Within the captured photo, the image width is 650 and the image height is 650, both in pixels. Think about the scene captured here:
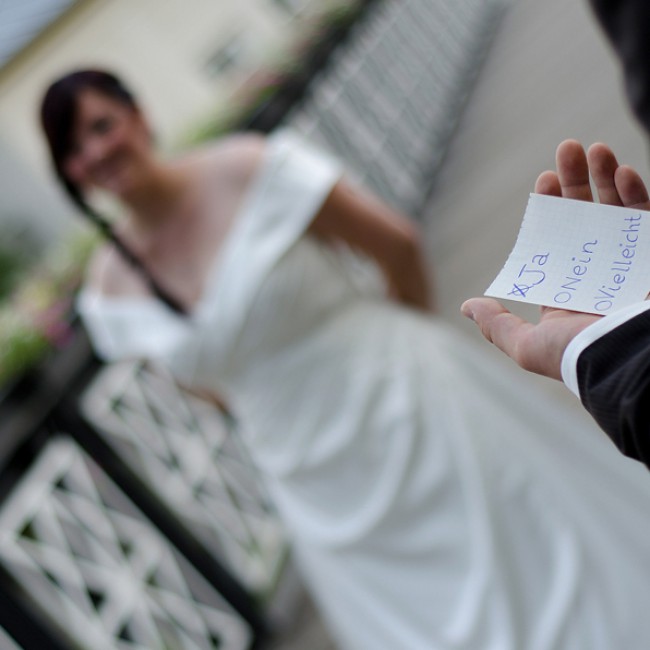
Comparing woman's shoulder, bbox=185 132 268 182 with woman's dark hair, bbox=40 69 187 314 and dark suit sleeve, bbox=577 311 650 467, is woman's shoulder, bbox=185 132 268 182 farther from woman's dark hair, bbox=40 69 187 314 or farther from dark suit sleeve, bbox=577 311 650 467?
dark suit sleeve, bbox=577 311 650 467

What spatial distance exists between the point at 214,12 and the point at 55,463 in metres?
8.21

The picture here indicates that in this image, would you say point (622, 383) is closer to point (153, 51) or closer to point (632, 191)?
point (632, 191)

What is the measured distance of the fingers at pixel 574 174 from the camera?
43cm

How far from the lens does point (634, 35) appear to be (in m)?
0.73

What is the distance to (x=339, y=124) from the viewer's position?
3508 millimetres

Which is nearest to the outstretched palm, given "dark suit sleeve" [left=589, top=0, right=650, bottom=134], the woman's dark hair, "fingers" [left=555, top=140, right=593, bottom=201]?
"fingers" [left=555, top=140, right=593, bottom=201]

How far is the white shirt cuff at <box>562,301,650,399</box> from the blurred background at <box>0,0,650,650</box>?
1.4 inches

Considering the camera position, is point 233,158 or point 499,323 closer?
point 499,323

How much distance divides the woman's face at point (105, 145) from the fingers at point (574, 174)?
95 centimetres

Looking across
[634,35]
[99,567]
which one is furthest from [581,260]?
[99,567]

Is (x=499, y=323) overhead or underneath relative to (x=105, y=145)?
underneath

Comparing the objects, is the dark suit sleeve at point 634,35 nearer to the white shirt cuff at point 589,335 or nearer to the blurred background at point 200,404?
the blurred background at point 200,404

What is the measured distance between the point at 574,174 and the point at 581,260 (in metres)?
0.06

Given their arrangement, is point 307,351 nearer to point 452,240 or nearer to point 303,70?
point 452,240
